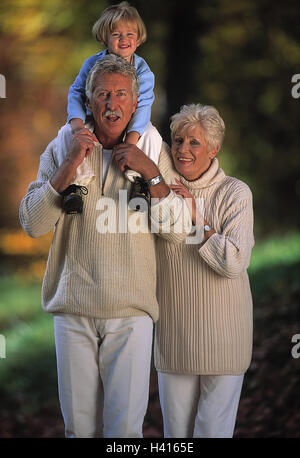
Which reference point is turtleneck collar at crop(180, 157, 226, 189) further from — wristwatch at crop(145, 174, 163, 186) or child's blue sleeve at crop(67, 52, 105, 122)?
child's blue sleeve at crop(67, 52, 105, 122)

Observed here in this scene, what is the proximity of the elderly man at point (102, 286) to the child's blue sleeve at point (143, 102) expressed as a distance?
45 mm

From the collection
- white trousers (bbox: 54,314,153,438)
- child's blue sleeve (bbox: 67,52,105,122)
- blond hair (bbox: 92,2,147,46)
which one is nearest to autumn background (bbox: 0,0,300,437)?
blond hair (bbox: 92,2,147,46)

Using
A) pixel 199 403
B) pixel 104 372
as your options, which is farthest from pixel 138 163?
pixel 199 403

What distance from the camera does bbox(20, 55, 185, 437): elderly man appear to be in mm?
2129

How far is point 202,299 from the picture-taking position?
94.4 inches

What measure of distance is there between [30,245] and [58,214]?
150 inches

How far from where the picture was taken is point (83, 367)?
7.10 ft

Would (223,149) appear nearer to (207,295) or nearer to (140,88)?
(140,88)

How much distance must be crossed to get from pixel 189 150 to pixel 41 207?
60 cm

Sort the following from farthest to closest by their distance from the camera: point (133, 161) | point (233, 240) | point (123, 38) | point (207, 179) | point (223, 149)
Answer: point (223, 149) < point (123, 38) < point (207, 179) < point (233, 240) < point (133, 161)

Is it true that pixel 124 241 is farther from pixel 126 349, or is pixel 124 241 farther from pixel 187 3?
pixel 187 3

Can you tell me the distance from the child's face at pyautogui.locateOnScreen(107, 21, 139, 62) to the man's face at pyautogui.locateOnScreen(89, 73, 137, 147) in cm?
42
